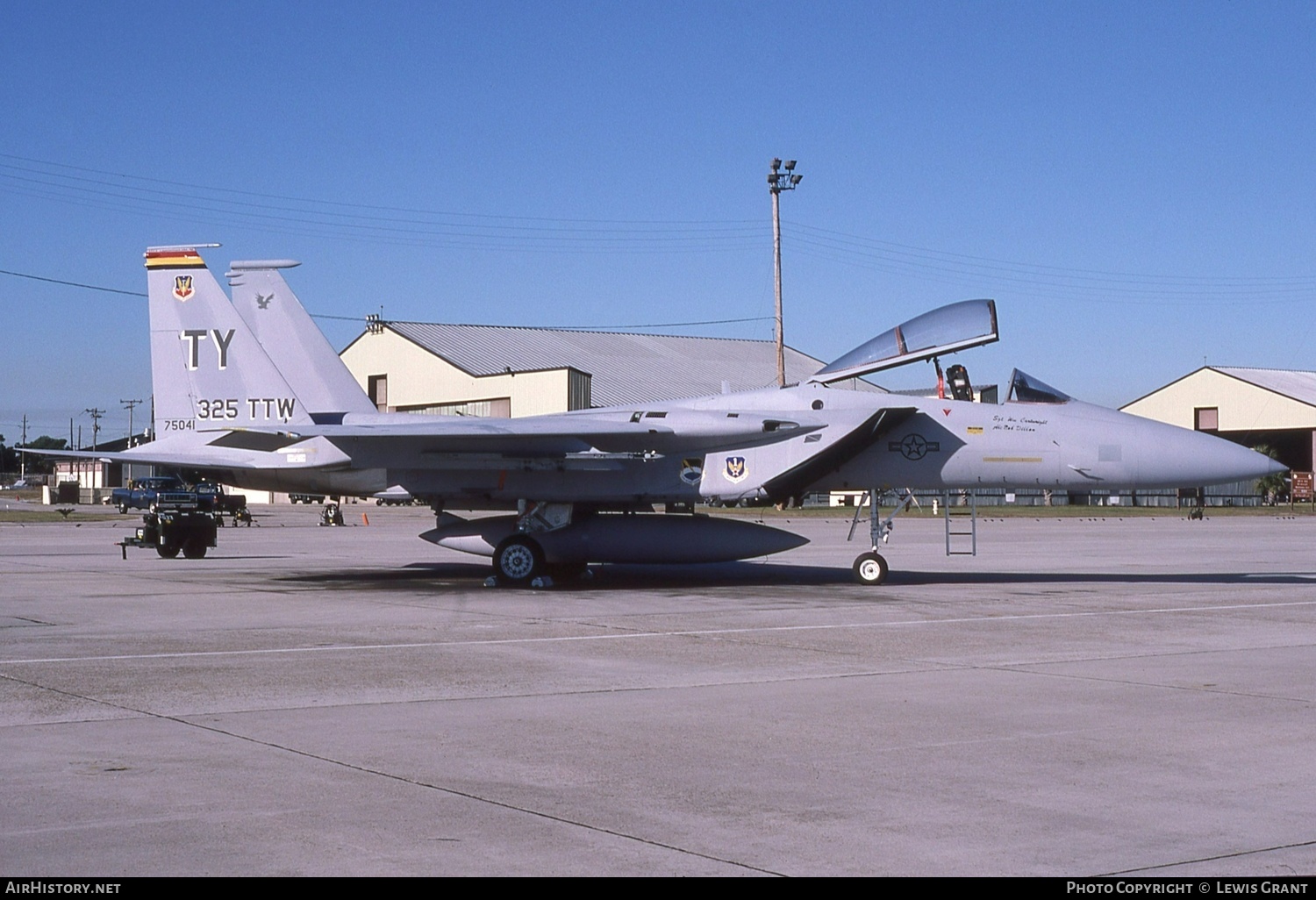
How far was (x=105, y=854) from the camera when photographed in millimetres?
4656

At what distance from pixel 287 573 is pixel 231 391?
2.97 metres

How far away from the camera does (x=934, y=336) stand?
16859 millimetres

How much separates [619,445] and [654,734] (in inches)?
386

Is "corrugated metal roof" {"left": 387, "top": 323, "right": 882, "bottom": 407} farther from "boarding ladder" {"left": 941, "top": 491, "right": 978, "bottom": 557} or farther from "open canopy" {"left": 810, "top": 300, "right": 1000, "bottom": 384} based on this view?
"open canopy" {"left": 810, "top": 300, "right": 1000, "bottom": 384}

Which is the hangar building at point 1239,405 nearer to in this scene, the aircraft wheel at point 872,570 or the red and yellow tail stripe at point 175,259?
the aircraft wheel at point 872,570

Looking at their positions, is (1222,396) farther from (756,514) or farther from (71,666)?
(71,666)

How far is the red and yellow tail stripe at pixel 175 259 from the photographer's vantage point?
18.2 m

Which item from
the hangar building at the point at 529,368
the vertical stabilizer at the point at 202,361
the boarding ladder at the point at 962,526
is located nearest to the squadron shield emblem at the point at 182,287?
the vertical stabilizer at the point at 202,361

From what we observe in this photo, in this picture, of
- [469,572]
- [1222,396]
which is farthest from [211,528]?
[1222,396]

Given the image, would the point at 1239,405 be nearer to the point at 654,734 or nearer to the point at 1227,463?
the point at 1227,463

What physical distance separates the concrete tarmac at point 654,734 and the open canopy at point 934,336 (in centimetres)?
330

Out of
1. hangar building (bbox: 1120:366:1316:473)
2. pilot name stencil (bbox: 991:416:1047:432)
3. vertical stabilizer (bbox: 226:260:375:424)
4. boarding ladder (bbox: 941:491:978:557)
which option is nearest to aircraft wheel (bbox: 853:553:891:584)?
boarding ladder (bbox: 941:491:978:557)

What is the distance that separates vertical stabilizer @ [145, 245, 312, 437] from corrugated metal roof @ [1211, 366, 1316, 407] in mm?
68118

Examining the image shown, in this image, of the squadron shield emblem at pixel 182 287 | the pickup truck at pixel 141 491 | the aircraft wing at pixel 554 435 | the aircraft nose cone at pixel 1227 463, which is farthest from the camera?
the pickup truck at pixel 141 491
